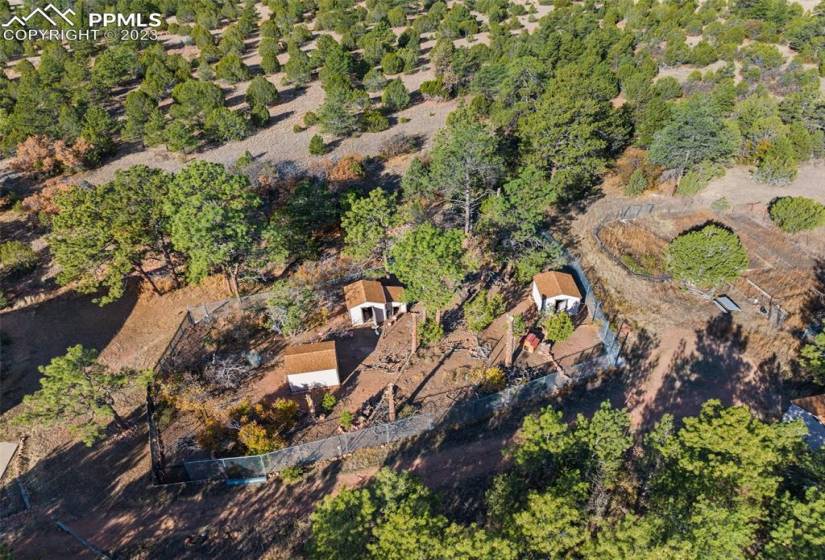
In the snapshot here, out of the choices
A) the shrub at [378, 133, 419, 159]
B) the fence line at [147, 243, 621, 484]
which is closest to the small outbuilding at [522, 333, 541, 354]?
the fence line at [147, 243, 621, 484]

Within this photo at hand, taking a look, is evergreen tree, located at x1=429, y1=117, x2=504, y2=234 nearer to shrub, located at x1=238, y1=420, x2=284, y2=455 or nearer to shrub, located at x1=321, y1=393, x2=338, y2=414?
shrub, located at x1=321, y1=393, x2=338, y2=414

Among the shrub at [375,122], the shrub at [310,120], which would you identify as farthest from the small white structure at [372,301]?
the shrub at [310,120]

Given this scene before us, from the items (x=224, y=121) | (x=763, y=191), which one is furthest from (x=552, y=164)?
(x=224, y=121)

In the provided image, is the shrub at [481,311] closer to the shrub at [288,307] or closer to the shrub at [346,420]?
the shrub at [346,420]

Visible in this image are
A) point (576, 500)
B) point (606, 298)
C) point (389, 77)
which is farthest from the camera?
point (389, 77)

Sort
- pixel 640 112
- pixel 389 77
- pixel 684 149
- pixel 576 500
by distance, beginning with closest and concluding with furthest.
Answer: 1. pixel 576 500
2. pixel 684 149
3. pixel 640 112
4. pixel 389 77

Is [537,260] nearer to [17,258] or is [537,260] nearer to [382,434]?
[382,434]

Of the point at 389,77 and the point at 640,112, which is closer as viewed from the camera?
the point at 640,112

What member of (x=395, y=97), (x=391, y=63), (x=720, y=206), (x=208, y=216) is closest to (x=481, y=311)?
(x=208, y=216)

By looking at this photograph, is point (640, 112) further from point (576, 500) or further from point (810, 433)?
point (576, 500)
